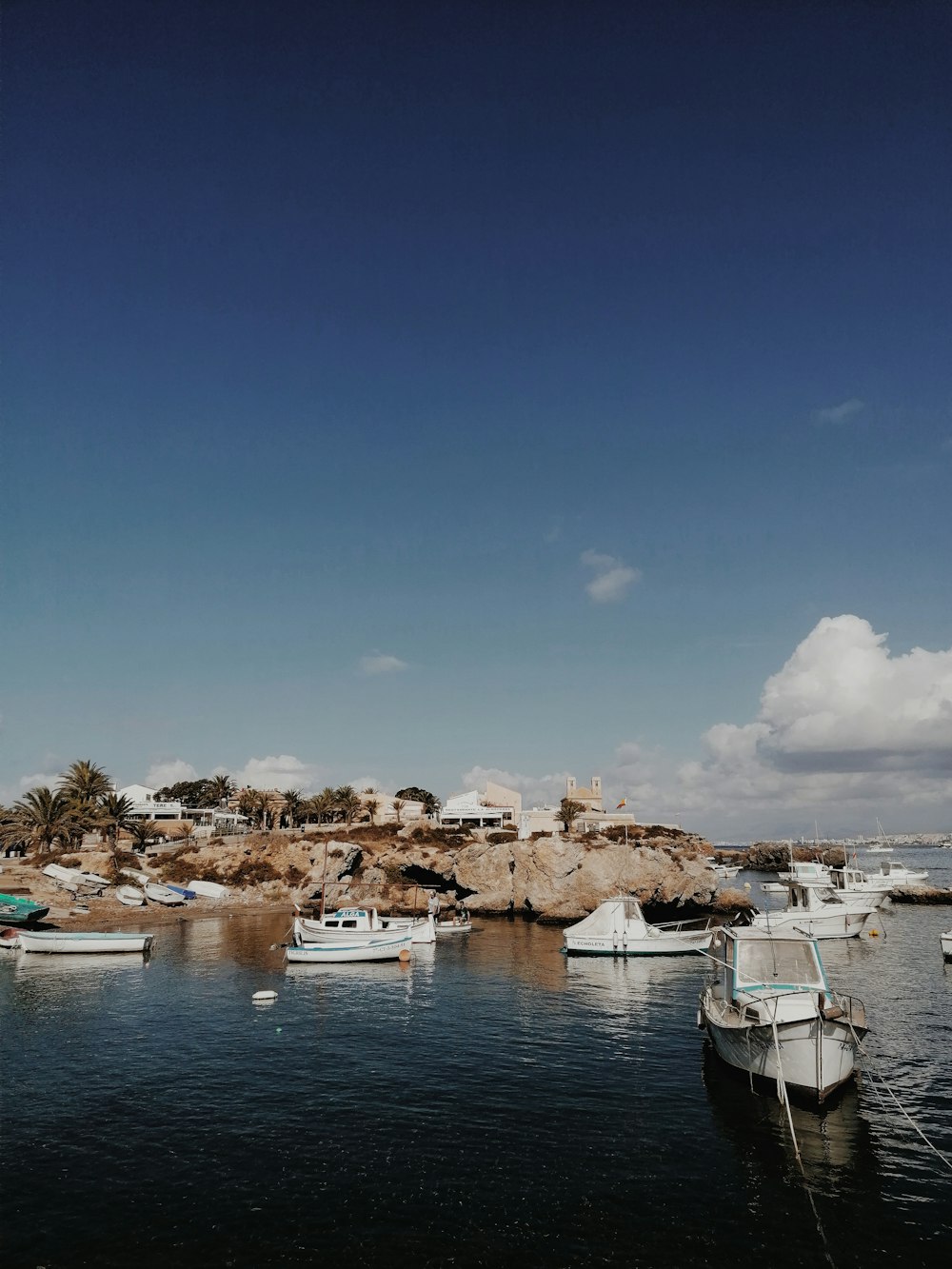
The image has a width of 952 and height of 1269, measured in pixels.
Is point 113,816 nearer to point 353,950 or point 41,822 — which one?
point 41,822

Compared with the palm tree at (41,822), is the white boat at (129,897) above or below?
below

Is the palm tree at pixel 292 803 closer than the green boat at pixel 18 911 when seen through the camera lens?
No

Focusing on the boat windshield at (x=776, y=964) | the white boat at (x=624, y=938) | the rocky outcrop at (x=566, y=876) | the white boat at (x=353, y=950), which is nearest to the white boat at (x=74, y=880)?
the rocky outcrop at (x=566, y=876)

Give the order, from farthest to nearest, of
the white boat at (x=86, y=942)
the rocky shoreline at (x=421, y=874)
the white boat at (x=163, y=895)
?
the white boat at (x=163, y=895), the rocky shoreline at (x=421, y=874), the white boat at (x=86, y=942)

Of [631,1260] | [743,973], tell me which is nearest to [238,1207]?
[631,1260]

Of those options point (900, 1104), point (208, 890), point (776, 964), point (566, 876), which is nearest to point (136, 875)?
point (208, 890)

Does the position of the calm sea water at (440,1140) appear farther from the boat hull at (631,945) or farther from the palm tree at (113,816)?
the palm tree at (113,816)

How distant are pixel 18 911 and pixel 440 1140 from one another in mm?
68602

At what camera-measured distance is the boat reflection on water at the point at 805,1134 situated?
23.4m

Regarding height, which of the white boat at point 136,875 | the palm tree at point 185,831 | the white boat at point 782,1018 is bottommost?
the white boat at point 136,875

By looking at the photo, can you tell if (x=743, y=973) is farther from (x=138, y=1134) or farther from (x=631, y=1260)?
(x=138, y=1134)

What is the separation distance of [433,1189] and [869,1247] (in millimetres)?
12787

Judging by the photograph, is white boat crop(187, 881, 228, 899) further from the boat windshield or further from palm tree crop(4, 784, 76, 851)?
the boat windshield

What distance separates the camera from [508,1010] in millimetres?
45812
